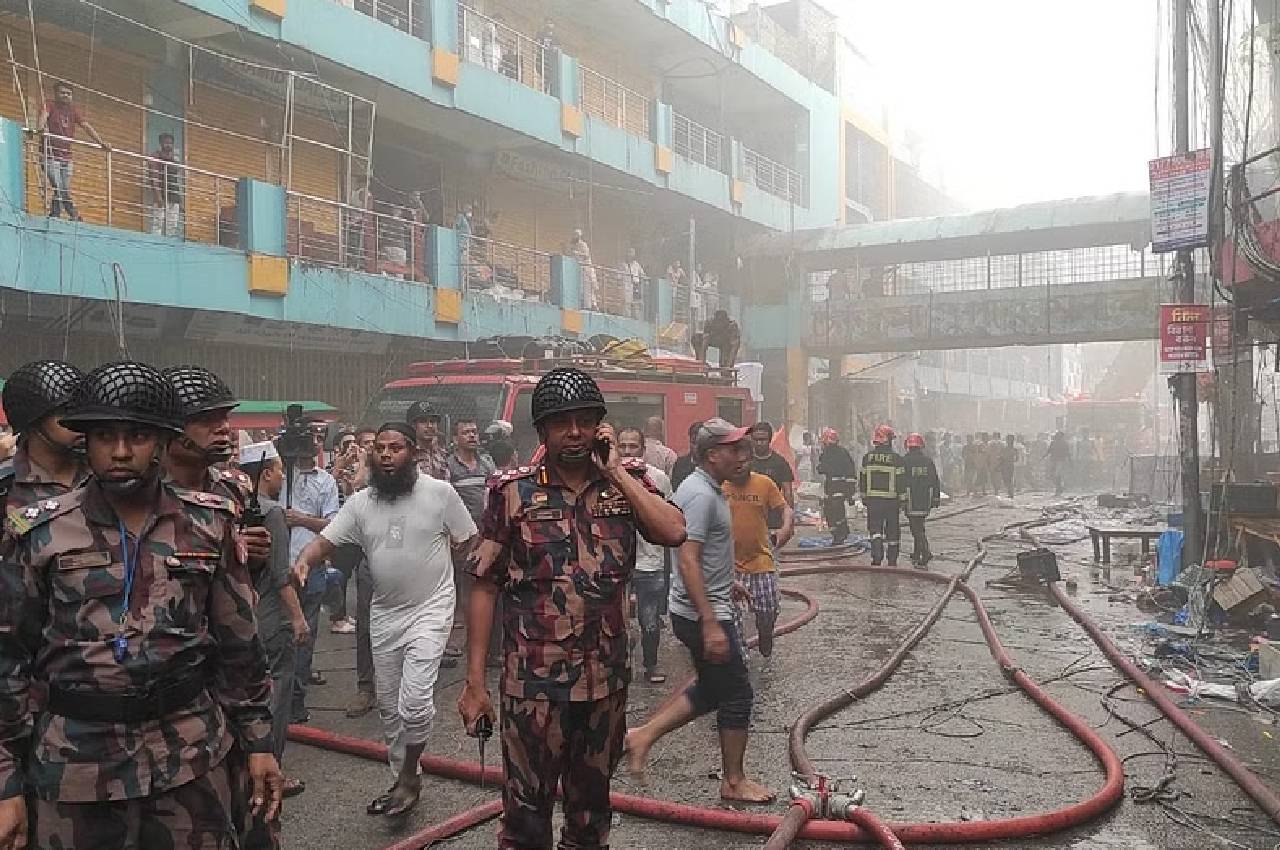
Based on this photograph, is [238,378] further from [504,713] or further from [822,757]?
[504,713]

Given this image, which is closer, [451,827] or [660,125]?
[451,827]

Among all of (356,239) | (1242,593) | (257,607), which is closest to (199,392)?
(257,607)

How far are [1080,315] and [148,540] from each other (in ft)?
77.3

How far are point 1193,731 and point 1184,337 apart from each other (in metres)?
5.67

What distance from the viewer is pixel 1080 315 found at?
22859 mm

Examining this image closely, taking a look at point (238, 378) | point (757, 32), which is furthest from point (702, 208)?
point (238, 378)

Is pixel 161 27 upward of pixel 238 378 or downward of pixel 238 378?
upward

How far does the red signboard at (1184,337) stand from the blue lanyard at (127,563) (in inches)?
388

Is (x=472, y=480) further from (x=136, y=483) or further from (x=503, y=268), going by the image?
(x=503, y=268)

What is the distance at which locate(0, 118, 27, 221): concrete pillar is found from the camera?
31.9 ft

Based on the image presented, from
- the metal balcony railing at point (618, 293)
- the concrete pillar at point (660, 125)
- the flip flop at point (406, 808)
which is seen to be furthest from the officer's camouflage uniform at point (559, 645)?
the concrete pillar at point (660, 125)

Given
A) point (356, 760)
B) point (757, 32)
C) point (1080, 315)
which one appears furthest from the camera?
point (757, 32)

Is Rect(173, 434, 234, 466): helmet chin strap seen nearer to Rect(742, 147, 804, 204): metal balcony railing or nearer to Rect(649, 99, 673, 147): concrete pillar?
Rect(649, 99, 673, 147): concrete pillar

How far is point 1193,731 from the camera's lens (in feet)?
17.6
